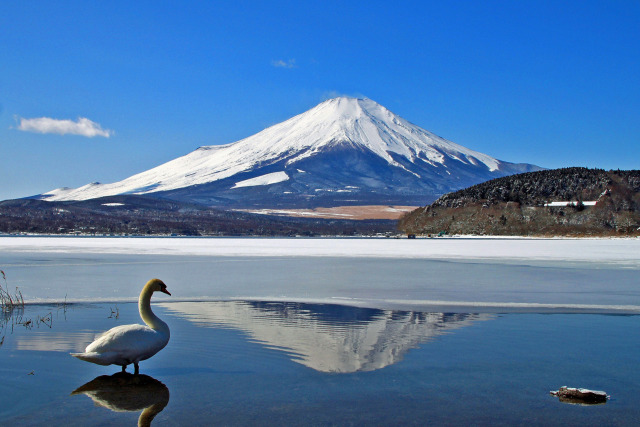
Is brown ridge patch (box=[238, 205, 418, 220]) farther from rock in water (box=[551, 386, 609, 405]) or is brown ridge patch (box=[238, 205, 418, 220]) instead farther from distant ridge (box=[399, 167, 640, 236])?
rock in water (box=[551, 386, 609, 405])

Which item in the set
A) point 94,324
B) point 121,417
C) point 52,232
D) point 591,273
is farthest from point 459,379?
point 52,232

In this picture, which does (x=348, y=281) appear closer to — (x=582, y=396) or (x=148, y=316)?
(x=148, y=316)

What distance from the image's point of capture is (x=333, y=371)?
741 cm

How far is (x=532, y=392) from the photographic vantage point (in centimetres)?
656

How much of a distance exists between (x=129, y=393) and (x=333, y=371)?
2.35 metres

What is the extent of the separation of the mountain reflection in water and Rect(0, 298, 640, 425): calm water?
0.11 feet

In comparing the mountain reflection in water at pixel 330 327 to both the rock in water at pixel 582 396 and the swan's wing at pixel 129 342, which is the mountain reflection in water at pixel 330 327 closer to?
the swan's wing at pixel 129 342

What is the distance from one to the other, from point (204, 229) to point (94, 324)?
7763cm

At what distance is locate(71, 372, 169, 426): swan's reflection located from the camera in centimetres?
606

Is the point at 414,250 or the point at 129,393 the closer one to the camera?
the point at 129,393

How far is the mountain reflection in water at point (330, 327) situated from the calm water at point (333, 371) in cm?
4

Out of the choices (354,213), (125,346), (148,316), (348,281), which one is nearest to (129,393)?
(125,346)

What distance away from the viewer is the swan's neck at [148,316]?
769cm

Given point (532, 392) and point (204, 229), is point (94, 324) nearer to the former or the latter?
point (532, 392)
